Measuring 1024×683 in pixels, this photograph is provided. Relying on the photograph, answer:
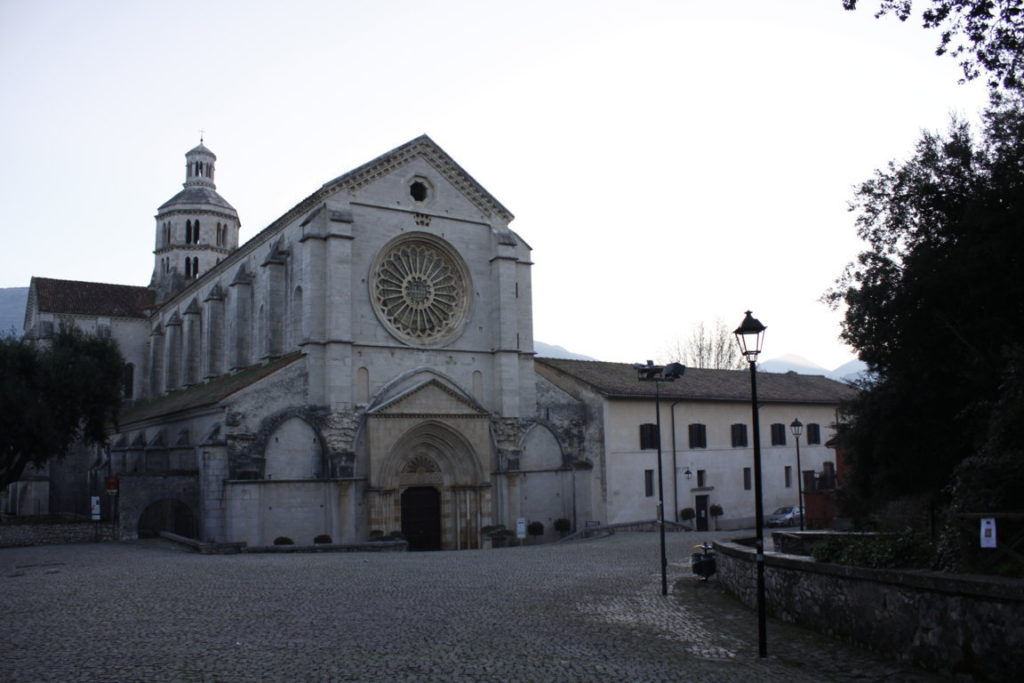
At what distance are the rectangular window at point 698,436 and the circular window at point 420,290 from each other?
52.9ft

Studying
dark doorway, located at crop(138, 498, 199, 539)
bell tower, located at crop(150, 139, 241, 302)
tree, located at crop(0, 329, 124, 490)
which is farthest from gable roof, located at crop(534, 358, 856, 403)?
bell tower, located at crop(150, 139, 241, 302)

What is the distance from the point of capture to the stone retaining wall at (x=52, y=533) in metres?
35.1

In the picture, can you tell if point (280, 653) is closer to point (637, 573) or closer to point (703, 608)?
point (703, 608)

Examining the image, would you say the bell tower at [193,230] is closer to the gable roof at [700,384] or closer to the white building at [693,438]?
the gable roof at [700,384]

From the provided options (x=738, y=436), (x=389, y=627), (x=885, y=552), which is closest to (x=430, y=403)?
(x=738, y=436)

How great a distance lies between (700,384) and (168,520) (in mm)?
31012

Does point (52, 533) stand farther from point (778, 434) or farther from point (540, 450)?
point (778, 434)

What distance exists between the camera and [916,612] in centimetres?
1238

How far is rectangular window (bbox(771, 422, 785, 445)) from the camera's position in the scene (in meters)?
55.4

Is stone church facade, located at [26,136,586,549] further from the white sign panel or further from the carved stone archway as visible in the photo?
the white sign panel

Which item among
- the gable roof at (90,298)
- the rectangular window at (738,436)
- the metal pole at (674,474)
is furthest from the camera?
the gable roof at (90,298)

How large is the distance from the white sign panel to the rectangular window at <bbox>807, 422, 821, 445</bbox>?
4765 cm

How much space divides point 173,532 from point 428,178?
20095 millimetres

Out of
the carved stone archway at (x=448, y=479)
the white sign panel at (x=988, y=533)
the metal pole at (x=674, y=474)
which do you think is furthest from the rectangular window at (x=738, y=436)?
the white sign panel at (x=988, y=533)
